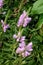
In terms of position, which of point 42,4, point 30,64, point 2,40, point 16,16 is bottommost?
point 30,64

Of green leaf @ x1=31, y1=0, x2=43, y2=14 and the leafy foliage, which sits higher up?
green leaf @ x1=31, y1=0, x2=43, y2=14

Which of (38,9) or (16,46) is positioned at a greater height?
(38,9)

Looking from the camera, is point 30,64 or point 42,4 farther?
point 30,64

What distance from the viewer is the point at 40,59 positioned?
5.82 ft

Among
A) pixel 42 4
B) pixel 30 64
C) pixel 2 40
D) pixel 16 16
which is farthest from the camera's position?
pixel 16 16

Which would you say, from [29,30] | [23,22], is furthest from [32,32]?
[23,22]

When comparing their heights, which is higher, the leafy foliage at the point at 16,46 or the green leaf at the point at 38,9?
the green leaf at the point at 38,9

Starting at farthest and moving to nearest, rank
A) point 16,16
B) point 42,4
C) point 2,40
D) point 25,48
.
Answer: point 16,16 < point 2,40 < point 25,48 < point 42,4

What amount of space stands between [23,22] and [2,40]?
0.45 m

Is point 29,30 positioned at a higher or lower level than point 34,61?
higher

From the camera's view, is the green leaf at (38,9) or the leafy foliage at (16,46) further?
the leafy foliage at (16,46)

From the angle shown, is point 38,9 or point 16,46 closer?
point 38,9

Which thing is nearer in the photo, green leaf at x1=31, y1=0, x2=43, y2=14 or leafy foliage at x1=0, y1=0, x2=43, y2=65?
green leaf at x1=31, y1=0, x2=43, y2=14

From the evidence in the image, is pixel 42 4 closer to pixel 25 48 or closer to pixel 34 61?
pixel 25 48
